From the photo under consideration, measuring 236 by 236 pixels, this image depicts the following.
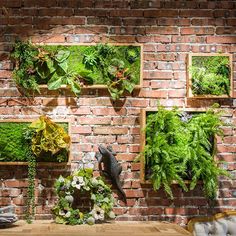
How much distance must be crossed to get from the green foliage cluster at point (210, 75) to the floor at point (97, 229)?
1197 mm

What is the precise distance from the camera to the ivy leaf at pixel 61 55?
4.06 metres

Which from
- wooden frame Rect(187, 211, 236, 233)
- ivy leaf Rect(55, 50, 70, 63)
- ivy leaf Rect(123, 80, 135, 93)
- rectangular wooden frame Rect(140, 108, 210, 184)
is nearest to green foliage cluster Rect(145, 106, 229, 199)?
rectangular wooden frame Rect(140, 108, 210, 184)

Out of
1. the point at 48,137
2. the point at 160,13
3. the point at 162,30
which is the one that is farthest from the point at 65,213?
the point at 160,13

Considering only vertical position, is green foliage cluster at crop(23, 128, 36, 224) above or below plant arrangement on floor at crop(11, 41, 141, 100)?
below

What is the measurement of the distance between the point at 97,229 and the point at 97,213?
0.21 metres

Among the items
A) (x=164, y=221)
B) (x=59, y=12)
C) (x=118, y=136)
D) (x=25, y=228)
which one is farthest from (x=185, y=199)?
(x=59, y=12)

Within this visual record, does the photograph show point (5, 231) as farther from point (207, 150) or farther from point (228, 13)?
point (228, 13)

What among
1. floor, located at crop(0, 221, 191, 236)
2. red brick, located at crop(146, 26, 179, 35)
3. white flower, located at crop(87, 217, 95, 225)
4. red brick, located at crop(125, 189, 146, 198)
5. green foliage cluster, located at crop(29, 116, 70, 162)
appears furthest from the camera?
red brick, located at crop(146, 26, 179, 35)

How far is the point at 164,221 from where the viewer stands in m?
4.07

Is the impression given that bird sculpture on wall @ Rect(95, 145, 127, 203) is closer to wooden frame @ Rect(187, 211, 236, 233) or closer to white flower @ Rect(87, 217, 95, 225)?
white flower @ Rect(87, 217, 95, 225)

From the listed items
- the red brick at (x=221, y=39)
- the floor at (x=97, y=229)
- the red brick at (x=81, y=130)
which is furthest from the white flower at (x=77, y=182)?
the red brick at (x=221, y=39)

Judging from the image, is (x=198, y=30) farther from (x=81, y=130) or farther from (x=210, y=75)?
(x=81, y=130)

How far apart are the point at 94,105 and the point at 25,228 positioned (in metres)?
1.19

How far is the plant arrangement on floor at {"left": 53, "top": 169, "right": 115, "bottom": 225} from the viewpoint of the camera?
3.78m
